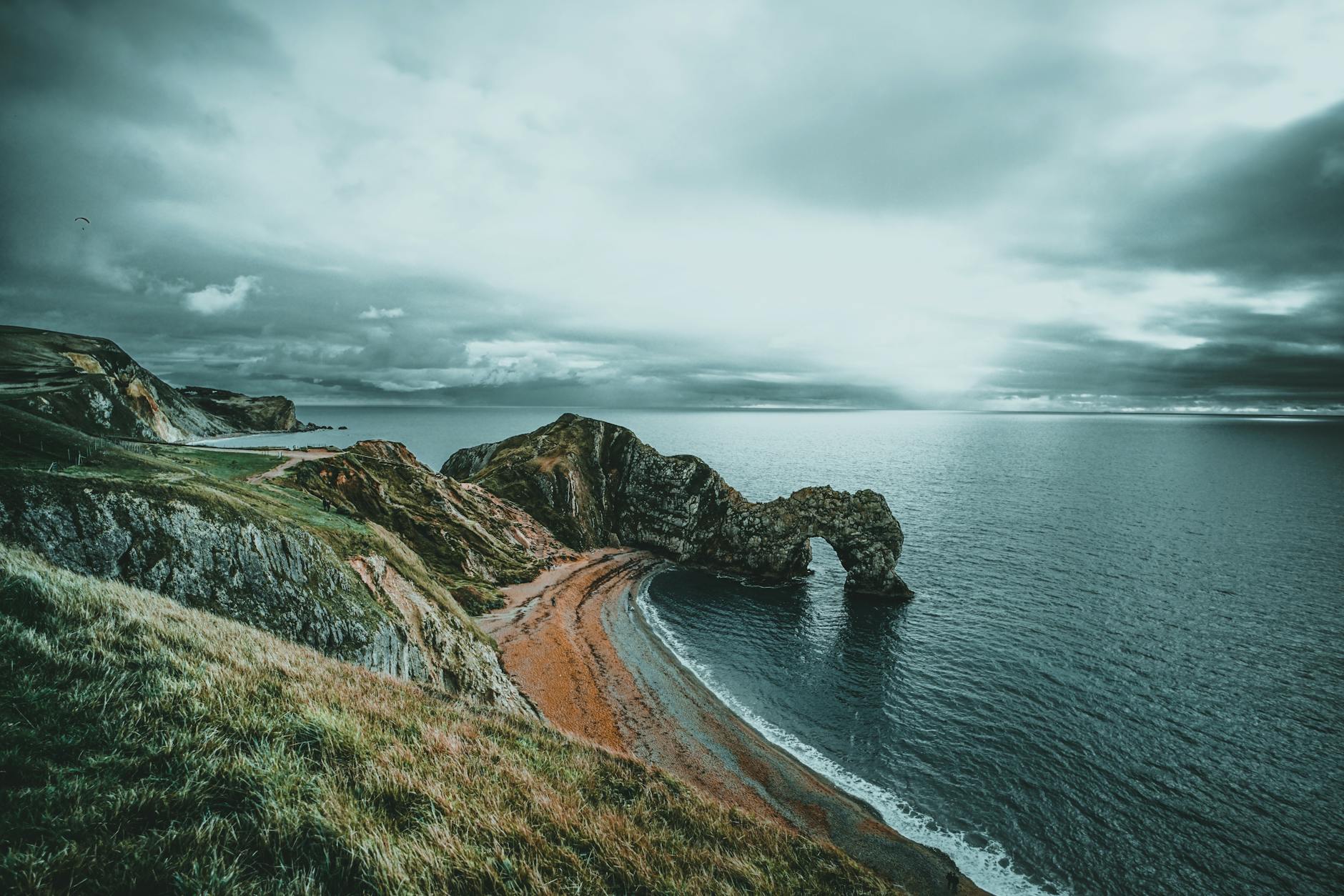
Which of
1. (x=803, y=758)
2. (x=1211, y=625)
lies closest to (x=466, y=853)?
(x=803, y=758)

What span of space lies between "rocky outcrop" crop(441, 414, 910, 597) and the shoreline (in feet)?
63.8

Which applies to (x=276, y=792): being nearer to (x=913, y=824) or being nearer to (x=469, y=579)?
(x=913, y=824)

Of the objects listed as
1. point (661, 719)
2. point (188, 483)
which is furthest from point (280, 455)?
point (661, 719)

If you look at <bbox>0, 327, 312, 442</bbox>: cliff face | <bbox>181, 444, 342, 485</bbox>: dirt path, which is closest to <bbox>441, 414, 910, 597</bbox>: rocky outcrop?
<bbox>181, 444, 342, 485</bbox>: dirt path

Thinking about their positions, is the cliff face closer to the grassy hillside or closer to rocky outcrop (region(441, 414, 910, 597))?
rocky outcrop (region(441, 414, 910, 597))

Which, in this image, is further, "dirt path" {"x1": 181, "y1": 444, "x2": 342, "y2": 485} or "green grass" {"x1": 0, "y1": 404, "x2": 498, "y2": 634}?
"dirt path" {"x1": 181, "y1": 444, "x2": 342, "y2": 485}

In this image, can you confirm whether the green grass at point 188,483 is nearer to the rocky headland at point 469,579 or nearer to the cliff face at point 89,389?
the rocky headland at point 469,579

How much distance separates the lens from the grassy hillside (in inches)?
224

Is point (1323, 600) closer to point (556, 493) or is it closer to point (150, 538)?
point (556, 493)

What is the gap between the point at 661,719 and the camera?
1490 inches

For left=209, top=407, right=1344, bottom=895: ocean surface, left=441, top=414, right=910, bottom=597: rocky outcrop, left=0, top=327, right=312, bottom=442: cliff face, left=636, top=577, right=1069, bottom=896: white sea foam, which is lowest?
left=636, top=577, right=1069, bottom=896: white sea foam

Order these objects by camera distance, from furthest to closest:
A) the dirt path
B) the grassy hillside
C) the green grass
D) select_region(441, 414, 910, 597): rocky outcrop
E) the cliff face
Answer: the cliff face < select_region(441, 414, 910, 597): rocky outcrop < the dirt path < the green grass < the grassy hillside

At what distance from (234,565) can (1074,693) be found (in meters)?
52.8

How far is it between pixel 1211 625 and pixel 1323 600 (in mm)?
17469
